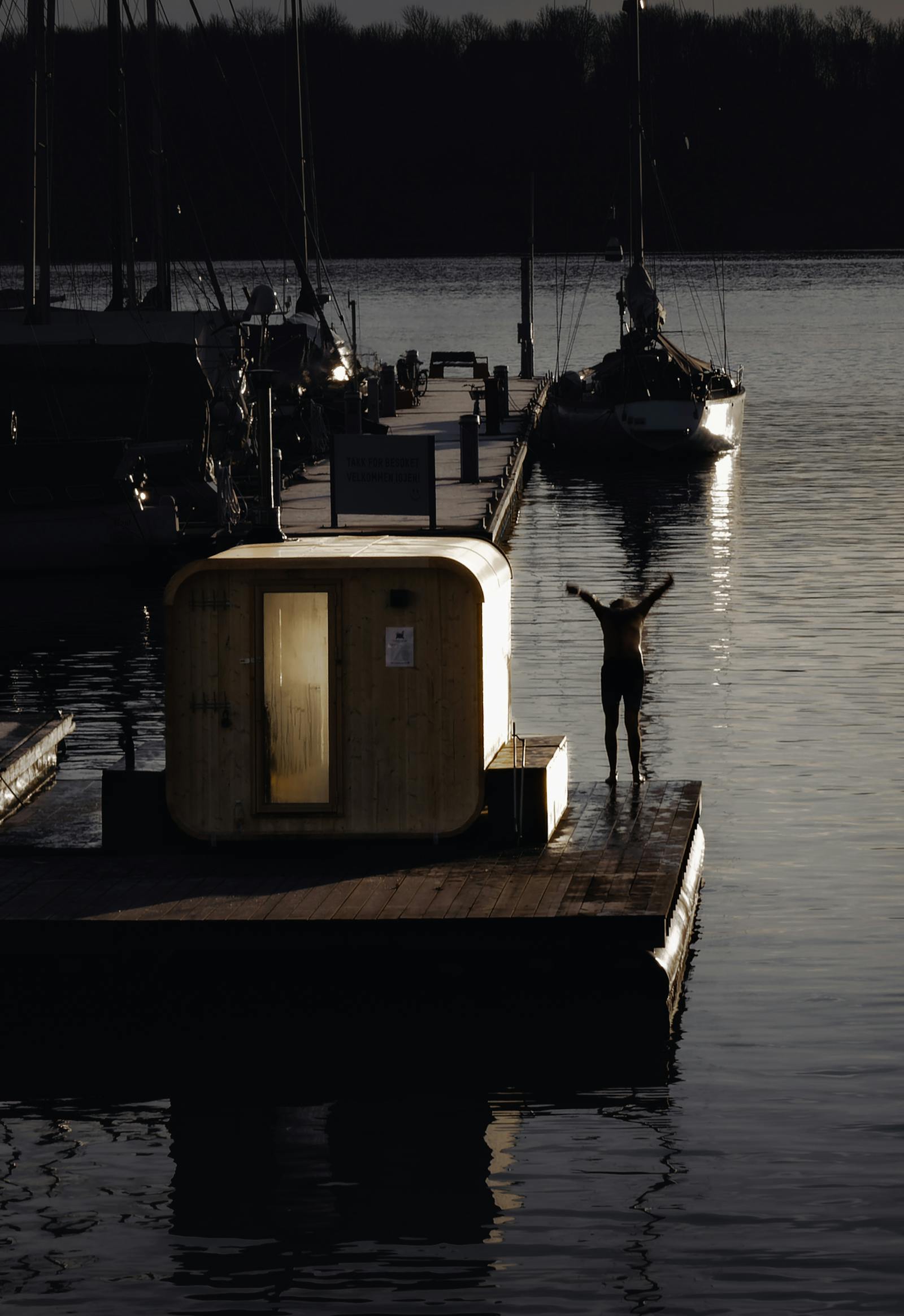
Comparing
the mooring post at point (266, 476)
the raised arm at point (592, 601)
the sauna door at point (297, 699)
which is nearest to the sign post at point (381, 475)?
the mooring post at point (266, 476)

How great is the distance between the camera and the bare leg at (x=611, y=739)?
1805 cm

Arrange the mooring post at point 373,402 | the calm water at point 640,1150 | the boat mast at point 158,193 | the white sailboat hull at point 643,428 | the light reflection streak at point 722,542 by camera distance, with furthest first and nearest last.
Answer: the white sailboat hull at point 643,428 → the boat mast at point 158,193 → the mooring post at point 373,402 → the light reflection streak at point 722,542 → the calm water at point 640,1150

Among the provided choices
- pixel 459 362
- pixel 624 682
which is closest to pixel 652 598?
pixel 624 682

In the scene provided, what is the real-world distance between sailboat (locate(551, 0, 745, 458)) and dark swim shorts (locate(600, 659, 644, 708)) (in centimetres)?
3964

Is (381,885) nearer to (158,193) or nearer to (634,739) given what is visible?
(634,739)

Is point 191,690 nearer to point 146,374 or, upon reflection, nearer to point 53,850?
point 53,850

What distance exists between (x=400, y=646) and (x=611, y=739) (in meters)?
3.63

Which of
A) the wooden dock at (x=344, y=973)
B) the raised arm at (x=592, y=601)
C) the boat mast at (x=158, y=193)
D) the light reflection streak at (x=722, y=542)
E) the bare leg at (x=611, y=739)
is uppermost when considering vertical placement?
the boat mast at (x=158, y=193)

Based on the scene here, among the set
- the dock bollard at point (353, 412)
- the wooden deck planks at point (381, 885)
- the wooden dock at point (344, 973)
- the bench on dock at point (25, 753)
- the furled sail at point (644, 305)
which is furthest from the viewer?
the furled sail at point (644, 305)

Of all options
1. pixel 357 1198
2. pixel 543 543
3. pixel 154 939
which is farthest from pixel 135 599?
pixel 357 1198

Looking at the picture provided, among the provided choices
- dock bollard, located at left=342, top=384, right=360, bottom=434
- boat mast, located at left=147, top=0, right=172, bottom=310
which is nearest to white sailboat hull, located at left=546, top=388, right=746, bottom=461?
boat mast, located at left=147, top=0, right=172, bottom=310

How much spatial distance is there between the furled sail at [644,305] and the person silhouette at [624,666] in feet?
139

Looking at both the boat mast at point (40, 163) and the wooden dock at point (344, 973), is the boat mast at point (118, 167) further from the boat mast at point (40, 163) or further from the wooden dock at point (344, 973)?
the wooden dock at point (344, 973)

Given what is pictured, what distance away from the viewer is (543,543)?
42750 mm
